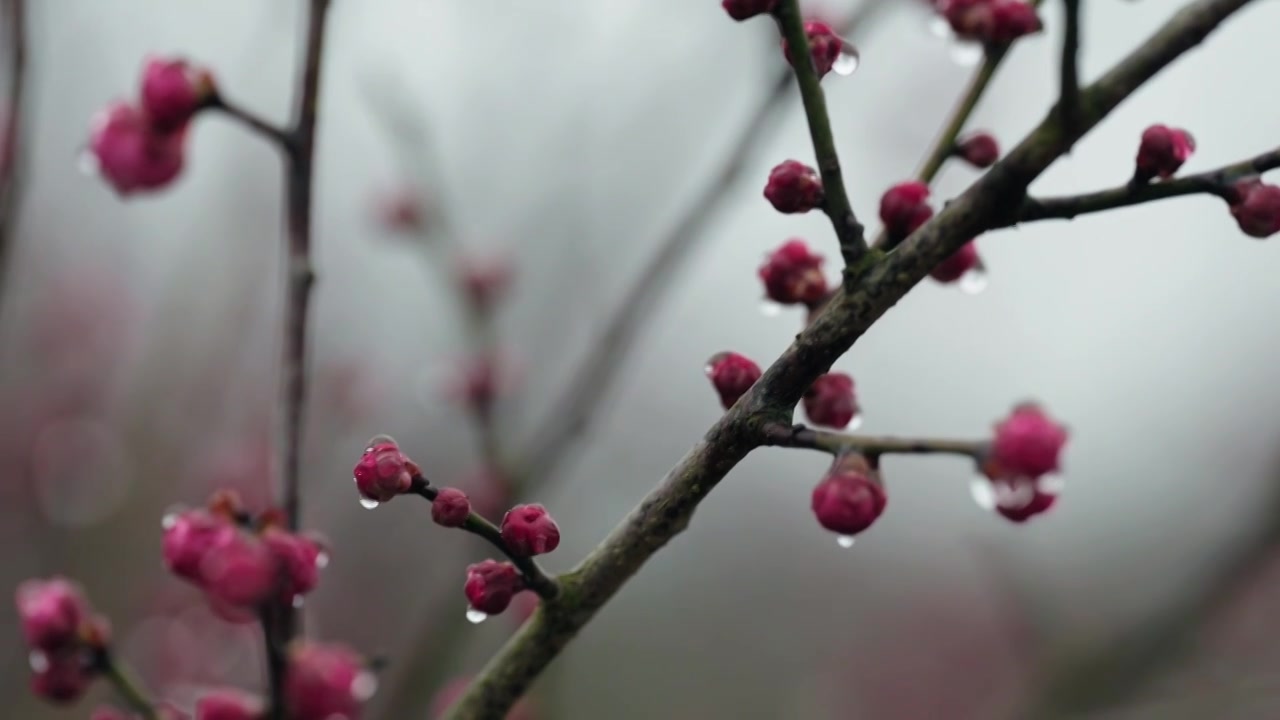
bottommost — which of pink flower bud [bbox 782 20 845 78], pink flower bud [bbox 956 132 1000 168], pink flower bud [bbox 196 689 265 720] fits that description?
pink flower bud [bbox 196 689 265 720]

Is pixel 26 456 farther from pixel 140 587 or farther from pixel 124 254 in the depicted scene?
pixel 124 254

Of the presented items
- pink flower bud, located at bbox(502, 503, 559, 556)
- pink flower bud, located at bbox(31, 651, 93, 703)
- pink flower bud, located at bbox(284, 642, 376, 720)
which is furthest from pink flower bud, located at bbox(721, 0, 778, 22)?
pink flower bud, located at bbox(31, 651, 93, 703)

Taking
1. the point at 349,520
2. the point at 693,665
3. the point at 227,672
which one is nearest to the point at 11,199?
the point at 227,672

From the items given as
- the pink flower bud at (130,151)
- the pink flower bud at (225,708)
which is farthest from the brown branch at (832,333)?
the pink flower bud at (130,151)

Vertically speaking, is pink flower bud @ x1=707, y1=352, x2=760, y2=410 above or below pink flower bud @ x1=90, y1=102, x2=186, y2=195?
above

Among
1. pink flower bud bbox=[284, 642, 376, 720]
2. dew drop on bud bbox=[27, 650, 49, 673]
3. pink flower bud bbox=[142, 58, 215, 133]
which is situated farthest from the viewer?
pink flower bud bbox=[142, 58, 215, 133]

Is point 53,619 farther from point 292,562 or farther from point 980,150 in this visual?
point 980,150

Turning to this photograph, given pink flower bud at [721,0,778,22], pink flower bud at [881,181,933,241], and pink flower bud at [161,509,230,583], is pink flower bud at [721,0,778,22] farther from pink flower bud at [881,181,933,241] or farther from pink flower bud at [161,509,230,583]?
pink flower bud at [161,509,230,583]

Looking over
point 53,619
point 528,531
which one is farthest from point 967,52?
point 53,619
